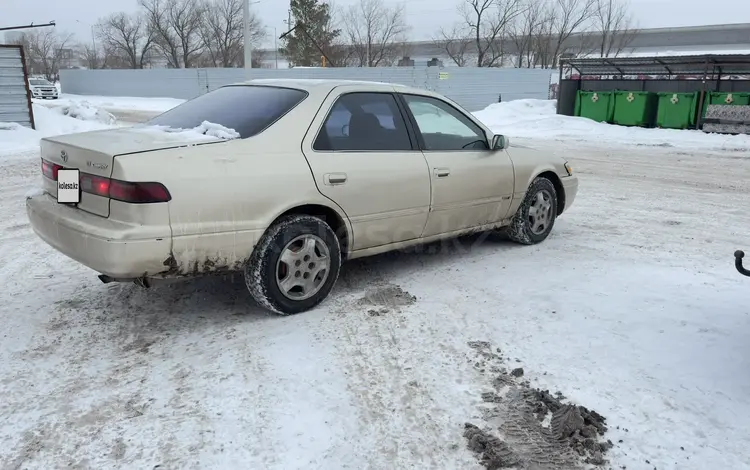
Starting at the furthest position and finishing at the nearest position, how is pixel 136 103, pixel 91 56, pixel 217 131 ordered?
pixel 91 56, pixel 136 103, pixel 217 131

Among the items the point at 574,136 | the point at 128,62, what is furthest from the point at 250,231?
the point at 128,62

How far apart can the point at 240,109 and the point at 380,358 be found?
200 cm

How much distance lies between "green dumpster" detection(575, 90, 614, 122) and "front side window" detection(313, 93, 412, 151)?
16681 millimetres

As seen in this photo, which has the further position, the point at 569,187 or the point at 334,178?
the point at 569,187

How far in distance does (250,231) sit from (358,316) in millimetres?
964

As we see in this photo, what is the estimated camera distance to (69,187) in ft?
11.9

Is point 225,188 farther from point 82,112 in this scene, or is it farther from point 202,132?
point 82,112

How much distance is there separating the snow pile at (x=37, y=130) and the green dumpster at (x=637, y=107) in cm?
1497

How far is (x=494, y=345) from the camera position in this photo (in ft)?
12.0

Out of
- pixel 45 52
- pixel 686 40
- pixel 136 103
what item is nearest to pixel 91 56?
pixel 45 52

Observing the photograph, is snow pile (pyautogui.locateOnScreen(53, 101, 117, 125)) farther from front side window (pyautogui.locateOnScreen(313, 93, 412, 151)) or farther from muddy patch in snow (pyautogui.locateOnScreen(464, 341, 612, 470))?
muddy patch in snow (pyautogui.locateOnScreen(464, 341, 612, 470))

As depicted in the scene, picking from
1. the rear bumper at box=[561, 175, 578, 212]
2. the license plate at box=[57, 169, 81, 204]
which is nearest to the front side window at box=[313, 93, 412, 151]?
the license plate at box=[57, 169, 81, 204]

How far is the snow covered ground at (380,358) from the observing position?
269 centimetres

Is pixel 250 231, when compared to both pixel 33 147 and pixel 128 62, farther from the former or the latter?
pixel 128 62
